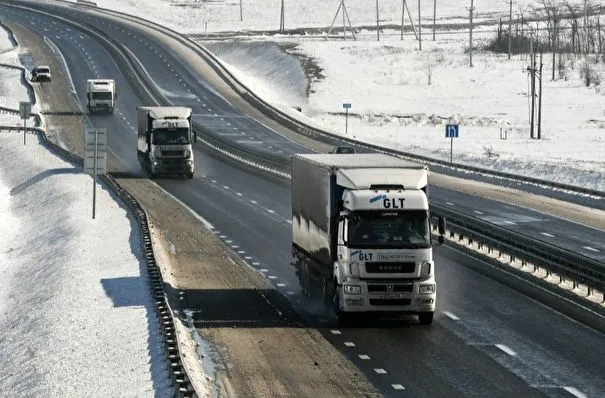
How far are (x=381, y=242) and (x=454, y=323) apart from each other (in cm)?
263

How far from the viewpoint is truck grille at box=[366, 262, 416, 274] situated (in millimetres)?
25922

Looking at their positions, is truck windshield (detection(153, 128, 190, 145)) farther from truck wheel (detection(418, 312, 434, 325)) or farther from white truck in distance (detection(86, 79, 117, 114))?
truck wheel (detection(418, 312, 434, 325))

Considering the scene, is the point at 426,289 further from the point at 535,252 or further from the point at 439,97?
the point at 439,97

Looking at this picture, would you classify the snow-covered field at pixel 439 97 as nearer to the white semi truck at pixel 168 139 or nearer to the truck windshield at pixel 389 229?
the white semi truck at pixel 168 139

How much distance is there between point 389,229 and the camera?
26.2 meters

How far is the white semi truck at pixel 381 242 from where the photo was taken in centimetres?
2594

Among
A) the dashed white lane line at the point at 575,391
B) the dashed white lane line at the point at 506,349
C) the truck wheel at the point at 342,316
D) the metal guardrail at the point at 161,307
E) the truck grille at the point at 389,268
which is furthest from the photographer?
the truck wheel at the point at 342,316

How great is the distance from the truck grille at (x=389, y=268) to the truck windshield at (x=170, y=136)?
1443 inches

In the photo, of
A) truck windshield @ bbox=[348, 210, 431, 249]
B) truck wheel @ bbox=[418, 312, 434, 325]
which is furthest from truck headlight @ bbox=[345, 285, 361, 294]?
truck wheel @ bbox=[418, 312, 434, 325]

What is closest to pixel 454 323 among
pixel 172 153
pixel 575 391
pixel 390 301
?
pixel 390 301

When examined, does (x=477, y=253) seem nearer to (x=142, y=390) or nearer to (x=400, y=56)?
(x=142, y=390)

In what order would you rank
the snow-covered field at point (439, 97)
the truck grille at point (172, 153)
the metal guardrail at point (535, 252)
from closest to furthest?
the metal guardrail at point (535, 252)
the truck grille at point (172, 153)
the snow-covered field at point (439, 97)

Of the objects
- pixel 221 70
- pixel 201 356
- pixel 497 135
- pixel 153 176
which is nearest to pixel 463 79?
pixel 221 70

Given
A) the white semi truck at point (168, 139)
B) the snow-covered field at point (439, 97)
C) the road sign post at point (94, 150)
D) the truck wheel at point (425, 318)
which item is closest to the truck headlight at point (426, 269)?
the truck wheel at point (425, 318)
